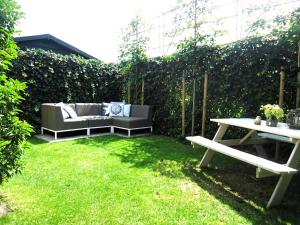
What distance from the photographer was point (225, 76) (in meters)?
5.20

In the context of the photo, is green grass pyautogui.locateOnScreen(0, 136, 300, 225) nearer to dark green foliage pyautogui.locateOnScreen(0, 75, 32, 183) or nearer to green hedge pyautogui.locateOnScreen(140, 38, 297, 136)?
dark green foliage pyautogui.locateOnScreen(0, 75, 32, 183)

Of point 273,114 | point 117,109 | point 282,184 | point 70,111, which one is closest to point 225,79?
point 273,114

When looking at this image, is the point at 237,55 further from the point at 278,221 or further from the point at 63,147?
the point at 63,147

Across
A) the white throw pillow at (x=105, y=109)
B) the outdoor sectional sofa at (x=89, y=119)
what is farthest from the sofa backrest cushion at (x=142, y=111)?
the white throw pillow at (x=105, y=109)

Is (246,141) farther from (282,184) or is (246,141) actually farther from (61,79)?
(61,79)

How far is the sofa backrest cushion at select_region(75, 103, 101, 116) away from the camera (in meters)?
6.91

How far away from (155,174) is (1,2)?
2702 millimetres

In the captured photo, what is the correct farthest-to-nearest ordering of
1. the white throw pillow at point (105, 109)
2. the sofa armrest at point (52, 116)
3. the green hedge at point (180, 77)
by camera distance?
the white throw pillow at point (105, 109)
the sofa armrest at point (52, 116)
the green hedge at point (180, 77)

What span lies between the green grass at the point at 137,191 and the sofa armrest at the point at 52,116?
132 cm

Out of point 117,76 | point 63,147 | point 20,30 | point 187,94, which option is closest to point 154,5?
point 117,76

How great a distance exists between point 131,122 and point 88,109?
5.07 feet

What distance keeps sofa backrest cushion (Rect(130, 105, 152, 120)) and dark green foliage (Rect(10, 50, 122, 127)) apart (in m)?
1.51

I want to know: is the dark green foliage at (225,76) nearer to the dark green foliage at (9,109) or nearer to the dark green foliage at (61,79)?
the dark green foliage at (61,79)

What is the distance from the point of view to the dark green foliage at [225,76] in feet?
13.9
